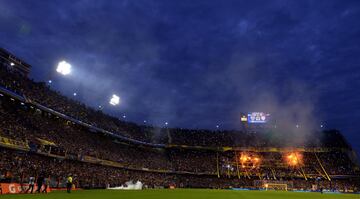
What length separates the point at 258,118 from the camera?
83.9 meters

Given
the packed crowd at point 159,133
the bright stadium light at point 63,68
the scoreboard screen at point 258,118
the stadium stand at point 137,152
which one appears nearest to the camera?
the stadium stand at point 137,152

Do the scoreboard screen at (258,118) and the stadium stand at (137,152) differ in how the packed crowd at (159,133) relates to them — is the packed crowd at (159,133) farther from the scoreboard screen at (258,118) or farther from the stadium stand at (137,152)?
the scoreboard screen at (258,118)

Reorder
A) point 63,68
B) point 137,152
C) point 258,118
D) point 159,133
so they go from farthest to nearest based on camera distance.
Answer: point 159,133, point 258,118, point 137,152, point 63,68

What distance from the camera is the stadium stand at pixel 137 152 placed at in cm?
4219

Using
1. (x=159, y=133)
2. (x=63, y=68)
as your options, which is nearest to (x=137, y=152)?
(x=159, y=133)

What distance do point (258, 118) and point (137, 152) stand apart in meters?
37.4

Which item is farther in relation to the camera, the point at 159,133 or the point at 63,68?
the point at 159,133

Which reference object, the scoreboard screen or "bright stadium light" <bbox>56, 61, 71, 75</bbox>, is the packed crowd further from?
"bright stadium light" <bbox>56, 61, 71, 75</bbox>

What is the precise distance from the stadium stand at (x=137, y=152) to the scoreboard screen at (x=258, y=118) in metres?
10.4

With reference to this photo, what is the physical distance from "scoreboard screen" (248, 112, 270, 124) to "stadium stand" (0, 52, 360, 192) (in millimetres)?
10350

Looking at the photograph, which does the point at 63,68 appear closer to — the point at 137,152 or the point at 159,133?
the point at 137,152

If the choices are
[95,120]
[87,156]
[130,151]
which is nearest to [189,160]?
[130,151]

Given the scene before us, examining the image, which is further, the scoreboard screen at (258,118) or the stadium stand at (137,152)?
the scoreboard screen at (258,118)

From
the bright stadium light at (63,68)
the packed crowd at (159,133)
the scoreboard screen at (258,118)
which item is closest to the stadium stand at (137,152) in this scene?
the packed crowd at (159,133)
